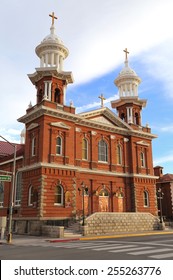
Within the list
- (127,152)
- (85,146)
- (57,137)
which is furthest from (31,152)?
(127,152)

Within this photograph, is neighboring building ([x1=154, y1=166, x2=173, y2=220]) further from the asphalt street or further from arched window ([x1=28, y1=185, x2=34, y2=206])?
the asphalt street

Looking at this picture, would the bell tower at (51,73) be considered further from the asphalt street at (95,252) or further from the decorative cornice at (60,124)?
the asphalt street at (95,252)

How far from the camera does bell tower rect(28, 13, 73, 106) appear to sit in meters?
31.6

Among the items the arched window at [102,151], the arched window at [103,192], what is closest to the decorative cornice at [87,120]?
the arched window at [102,151]

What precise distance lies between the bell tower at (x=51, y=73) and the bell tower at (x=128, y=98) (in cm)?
957

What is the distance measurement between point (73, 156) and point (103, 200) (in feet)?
22.0

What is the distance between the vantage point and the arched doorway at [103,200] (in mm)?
32531

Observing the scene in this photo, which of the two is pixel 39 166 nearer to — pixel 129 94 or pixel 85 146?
Result: pixel 85 146

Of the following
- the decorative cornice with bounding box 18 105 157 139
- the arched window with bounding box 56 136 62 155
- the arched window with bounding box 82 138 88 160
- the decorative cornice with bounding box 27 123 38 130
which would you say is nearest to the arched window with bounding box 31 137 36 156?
the decorative cornice with bounding box 27 123 38 130

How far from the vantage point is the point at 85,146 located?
1300 inches

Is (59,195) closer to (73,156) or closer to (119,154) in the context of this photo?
(73,156)

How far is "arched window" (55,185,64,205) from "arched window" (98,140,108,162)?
24.8 ft

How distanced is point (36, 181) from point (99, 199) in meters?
8.55

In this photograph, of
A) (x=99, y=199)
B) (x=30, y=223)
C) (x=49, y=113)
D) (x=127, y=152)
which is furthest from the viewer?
(x=127, y=152)
